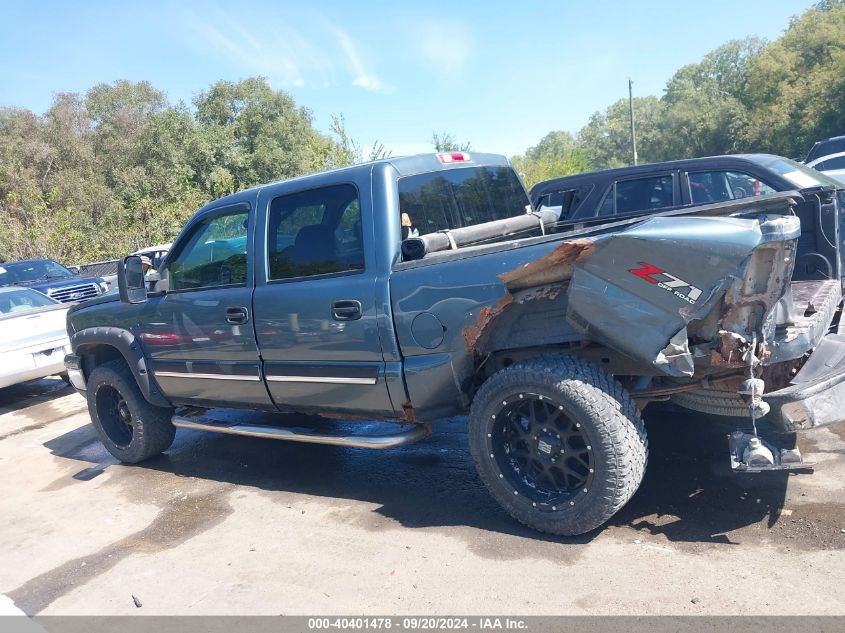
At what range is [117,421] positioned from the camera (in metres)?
6.07

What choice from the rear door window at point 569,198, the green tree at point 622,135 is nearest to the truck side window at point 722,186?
the rear door window at point 569,198

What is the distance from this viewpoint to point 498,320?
3779 mm

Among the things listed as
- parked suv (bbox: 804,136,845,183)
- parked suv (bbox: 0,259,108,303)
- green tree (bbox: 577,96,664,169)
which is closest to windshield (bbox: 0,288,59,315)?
parked suv (bbox: 0,259,108,303)

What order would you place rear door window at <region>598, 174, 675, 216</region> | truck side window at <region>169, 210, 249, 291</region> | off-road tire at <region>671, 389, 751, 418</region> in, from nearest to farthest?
off-road tire at <region>671, 389, 751, 418</region> < truck side window at <region>169, 210, 249, 291</region> < rear door window at <region>598, 174, 675, 216</region>

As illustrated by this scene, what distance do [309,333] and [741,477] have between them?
2.88 m

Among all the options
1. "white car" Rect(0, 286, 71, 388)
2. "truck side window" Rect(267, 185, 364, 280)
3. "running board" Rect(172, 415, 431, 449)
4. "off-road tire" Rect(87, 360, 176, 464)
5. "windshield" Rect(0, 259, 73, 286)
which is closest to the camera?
"running board" Rect(172, 415, 431, 449)

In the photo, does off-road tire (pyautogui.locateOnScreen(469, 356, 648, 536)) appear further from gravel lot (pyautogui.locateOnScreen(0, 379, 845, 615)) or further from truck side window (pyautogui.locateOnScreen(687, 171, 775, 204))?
truck side window (pyautogui.locateOnScreen(687, 171, 775, 204))

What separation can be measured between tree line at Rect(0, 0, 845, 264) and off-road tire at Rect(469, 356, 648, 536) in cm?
2183

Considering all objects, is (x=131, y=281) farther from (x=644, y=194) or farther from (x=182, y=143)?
(x=182, y=143)

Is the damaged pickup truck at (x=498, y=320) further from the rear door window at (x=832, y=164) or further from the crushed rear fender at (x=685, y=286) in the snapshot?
the rear door window at (x=832, y=164)

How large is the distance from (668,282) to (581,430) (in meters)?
0.88

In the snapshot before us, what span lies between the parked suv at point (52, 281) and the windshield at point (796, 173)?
35.2 ft

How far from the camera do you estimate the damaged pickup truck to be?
126 inches

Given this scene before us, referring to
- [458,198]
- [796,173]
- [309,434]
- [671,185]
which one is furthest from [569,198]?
[309,434]
